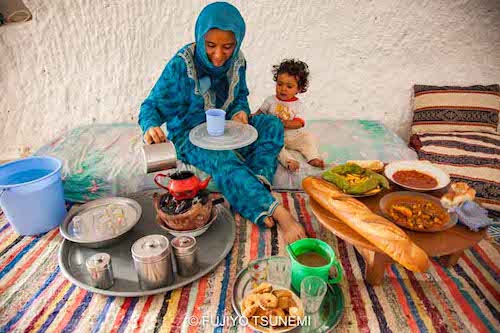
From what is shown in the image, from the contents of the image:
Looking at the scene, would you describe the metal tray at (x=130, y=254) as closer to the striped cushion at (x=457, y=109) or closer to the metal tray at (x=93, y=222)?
the metal tray at (x=93, y=222)

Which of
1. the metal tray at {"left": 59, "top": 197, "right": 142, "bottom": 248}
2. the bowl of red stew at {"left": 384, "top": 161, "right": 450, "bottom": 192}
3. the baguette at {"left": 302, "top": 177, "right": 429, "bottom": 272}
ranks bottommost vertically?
the metal tray at {"left": 59, "top": 197, "right": 142, "bottom": 248}

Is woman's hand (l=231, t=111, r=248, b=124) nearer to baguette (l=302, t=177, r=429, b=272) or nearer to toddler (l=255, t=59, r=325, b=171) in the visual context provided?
toddler (l=255, t=59, r=325, b=171)

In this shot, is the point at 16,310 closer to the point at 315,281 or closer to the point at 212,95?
the point at 315,281

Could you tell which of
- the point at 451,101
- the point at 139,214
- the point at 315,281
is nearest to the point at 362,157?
the point at 451,101

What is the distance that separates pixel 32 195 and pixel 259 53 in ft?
5.52

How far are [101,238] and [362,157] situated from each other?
147 centimetres

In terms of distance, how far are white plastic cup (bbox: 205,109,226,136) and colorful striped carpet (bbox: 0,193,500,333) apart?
0.53 meters

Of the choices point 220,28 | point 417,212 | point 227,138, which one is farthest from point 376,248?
point 220,28

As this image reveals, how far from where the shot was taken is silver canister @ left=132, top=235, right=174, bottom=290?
123cm

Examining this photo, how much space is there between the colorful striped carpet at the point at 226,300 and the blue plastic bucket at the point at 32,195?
0.14 meters

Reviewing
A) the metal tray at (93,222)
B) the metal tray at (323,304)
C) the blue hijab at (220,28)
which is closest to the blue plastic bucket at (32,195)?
the metal tray at (93,222)

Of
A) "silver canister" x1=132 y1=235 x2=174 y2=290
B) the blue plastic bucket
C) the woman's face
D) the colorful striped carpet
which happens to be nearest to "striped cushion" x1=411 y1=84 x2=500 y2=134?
the colorful striped carpet

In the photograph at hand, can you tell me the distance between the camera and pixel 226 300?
130 centimetres

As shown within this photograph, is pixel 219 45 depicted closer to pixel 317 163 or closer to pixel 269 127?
pixel 269 127
